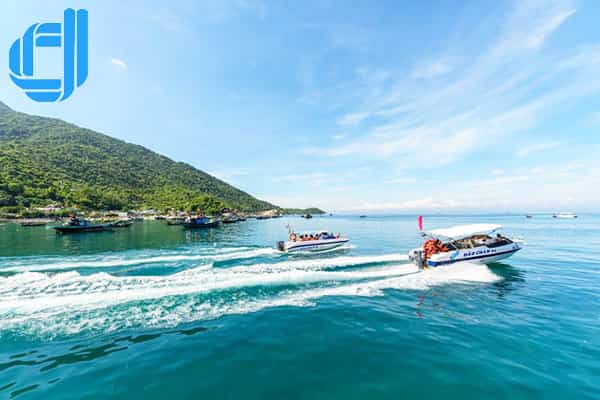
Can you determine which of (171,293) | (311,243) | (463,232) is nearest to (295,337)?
(171,293)

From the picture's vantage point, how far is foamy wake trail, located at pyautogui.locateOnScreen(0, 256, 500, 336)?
31.6ft

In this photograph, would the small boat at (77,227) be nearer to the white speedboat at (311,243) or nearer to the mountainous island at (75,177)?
the white speedboat at (311,243)

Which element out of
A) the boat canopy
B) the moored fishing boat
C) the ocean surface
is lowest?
the ocean surface

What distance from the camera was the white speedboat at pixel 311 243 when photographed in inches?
1142

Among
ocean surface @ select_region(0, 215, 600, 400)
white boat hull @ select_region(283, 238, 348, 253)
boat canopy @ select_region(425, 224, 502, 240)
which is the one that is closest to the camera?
ocean surface @ select_region(0, 215, 600, 400)

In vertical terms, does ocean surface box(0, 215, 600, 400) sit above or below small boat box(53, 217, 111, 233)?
below

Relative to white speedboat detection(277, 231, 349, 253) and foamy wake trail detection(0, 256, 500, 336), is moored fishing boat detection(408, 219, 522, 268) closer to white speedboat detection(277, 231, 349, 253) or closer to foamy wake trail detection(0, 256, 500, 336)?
foamy wake trail detection(0, 256, 500, 336)

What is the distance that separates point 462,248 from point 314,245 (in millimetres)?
17199

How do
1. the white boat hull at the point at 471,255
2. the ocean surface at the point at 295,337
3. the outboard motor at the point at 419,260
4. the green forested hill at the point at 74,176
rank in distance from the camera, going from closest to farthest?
the ocean surface at the point at 295,337 < the white boat hull at the point at 471,255 < the outboard motor at the point at 419,260 < the green forested hill at the point at 74,176

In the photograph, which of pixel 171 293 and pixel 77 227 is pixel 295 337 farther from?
pixel 77 227

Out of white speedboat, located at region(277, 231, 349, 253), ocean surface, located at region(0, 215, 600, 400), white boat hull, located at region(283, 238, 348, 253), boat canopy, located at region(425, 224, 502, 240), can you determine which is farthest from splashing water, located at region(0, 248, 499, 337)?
white speedboat, located at region(277, 231, 349, 253)

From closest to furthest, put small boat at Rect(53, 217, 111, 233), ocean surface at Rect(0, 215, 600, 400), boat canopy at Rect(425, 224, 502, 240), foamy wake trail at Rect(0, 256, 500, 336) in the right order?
ocean surface at Rect(0, 215, 600, 400) < foamy wake trail at Rect(0, 256, 500, 336) < boat canopy at Rect(425, 224, 502, 240) < small boat at Rect(53, 217, 111, 233)

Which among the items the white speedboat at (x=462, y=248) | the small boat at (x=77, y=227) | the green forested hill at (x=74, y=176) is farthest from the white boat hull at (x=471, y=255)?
the green forested hill at (x=74, y=176)

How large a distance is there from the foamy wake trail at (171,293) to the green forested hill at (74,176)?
392 ft
